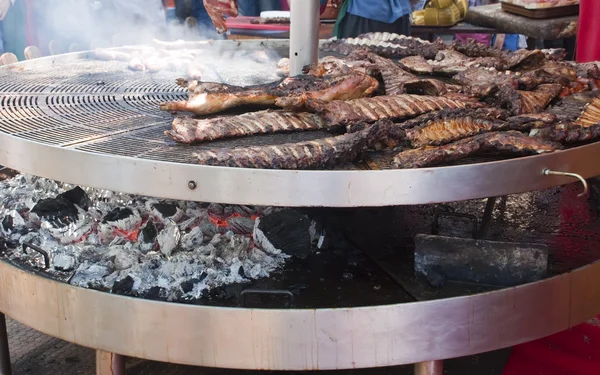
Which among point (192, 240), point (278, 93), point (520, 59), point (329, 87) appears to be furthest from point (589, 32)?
point (192, 240)

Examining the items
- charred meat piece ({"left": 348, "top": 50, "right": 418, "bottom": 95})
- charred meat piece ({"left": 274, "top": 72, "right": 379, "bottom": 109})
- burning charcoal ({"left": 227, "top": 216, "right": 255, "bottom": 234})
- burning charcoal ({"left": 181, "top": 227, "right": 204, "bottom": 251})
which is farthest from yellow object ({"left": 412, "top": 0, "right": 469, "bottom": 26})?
burning charcoal ({"left": 181, "top": 227, "right": 204, "bottom": 251})

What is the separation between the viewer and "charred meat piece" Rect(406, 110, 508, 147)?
2.99 m

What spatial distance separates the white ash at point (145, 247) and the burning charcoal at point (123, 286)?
0.02m

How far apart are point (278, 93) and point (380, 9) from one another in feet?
14.5

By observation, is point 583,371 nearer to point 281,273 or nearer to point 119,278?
point 281,273

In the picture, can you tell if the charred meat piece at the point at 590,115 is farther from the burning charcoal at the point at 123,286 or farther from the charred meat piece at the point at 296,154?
the burning charcoal at the point at 123,286

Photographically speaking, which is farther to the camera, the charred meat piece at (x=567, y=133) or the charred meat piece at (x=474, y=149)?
the charred meat piece at (x=567, y=133)

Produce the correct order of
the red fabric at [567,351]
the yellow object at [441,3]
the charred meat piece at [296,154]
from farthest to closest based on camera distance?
the yellow object at [441,3]
the red fabric at [567,351]
the charred meat piece at [296,154]

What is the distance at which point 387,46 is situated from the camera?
5426 mm

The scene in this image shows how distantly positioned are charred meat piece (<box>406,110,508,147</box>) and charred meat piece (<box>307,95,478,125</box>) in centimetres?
27

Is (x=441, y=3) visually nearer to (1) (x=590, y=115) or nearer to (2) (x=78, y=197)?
(1) (x=590, y=115)

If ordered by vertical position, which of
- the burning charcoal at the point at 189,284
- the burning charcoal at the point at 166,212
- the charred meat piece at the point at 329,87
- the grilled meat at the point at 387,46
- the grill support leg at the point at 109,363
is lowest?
the grill support leg at the point at 109,363

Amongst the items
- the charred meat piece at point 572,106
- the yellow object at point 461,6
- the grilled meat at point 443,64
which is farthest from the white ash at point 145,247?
the yellow object at point 461,6

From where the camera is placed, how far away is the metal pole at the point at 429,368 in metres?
2.72
